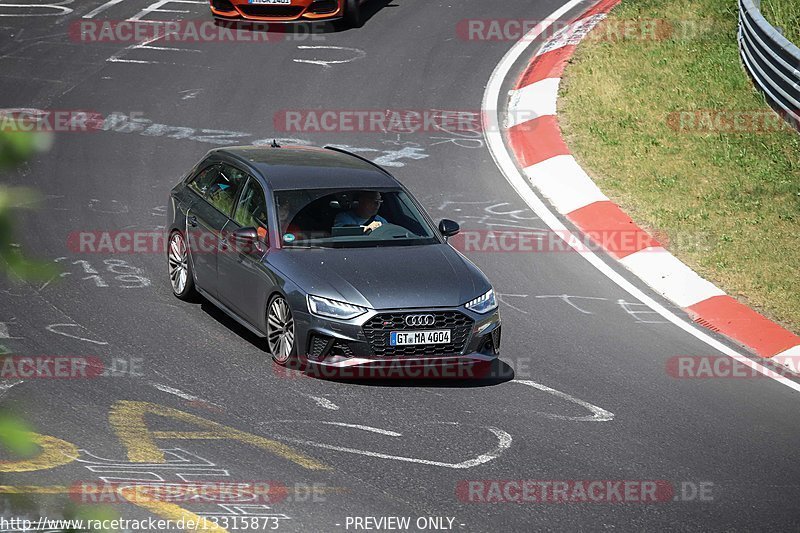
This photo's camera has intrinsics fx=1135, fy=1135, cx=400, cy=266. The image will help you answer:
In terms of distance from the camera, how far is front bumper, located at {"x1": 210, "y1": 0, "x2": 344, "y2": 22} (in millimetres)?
19219

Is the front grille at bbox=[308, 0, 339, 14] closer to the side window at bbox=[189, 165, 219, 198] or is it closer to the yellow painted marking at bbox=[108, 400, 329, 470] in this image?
the side window at bbox=[189, 165, 219, 198]

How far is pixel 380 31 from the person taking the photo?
2027 cm

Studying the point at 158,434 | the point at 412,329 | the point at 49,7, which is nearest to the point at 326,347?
the point at 412,329

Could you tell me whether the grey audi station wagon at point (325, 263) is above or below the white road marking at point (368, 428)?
above

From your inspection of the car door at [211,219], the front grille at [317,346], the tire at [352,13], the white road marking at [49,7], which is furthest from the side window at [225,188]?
the white road marking at [49,7]

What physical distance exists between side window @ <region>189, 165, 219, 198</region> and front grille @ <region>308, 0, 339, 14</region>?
357 inches

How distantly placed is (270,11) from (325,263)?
Result: 11395mm

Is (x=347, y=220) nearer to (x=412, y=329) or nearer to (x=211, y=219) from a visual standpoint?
(x=211, y=219)

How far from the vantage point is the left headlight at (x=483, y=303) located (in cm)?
898

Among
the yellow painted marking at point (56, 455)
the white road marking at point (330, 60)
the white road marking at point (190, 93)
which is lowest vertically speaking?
the yellow painted marking at point (56, 455)

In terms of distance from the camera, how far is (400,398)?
8.58 meters

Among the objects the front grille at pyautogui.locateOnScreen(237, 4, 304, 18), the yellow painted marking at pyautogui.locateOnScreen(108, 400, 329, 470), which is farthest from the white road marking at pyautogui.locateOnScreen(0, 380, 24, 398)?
the front grille at pyautogui.locateOnScreen(237, 4, 304, 18)

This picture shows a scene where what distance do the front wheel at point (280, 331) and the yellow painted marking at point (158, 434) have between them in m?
1.19

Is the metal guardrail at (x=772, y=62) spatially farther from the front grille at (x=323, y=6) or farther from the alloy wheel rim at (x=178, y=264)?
the alloy wheel rim at (x=178, y=264)
